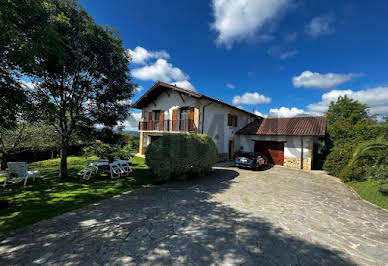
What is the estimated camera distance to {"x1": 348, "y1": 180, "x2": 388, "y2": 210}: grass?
6027mm

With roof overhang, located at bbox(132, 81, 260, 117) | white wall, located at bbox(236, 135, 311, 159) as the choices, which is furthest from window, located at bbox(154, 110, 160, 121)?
white wall, located at bbox(236, 135, 311, 159)

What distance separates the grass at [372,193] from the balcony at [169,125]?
10.2 metres

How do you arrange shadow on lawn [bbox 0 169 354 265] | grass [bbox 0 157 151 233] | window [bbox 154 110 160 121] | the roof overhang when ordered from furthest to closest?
window [bbox 154 110 160 121] < the roof overhang < grass [bbox 0 157 151 233] < shadow on lawn [bbox 0 169 354 265]

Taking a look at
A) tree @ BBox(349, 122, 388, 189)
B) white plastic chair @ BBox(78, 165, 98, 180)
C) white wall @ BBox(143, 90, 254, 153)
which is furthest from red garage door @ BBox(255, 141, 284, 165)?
white plastic chair @ BBox(78, 165, 98, 180)

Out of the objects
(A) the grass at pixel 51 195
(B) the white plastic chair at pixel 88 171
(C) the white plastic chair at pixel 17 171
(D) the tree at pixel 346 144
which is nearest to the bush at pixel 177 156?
(A) the grass at pixel 51 195

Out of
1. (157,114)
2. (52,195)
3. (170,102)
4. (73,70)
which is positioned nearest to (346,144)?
(170,102)

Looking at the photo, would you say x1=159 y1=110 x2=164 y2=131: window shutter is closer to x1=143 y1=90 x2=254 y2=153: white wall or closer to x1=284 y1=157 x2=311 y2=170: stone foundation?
x1=143 y1=90 x2=254 y2=153: white wall

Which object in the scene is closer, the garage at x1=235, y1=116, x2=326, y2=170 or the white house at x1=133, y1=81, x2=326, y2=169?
the garage at x1=235, y1=116, x2=326, y2=170

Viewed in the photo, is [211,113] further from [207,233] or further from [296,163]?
[207,233]

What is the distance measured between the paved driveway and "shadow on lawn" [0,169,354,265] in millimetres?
18

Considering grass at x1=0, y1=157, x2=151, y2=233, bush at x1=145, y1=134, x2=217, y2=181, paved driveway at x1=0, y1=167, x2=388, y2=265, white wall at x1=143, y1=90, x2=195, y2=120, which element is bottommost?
paved driveway at x1=0, y1=167, x2=388, y2=265

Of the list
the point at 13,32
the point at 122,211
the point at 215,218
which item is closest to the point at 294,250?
the point at 215,218

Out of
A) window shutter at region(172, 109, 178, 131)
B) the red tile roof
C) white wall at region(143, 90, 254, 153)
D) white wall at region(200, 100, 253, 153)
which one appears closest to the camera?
the red tile roof

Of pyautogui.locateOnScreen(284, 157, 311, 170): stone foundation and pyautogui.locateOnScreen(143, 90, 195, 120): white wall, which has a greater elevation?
pyautogui.locateOnScreen(143, 90, 195, 120): white wall
